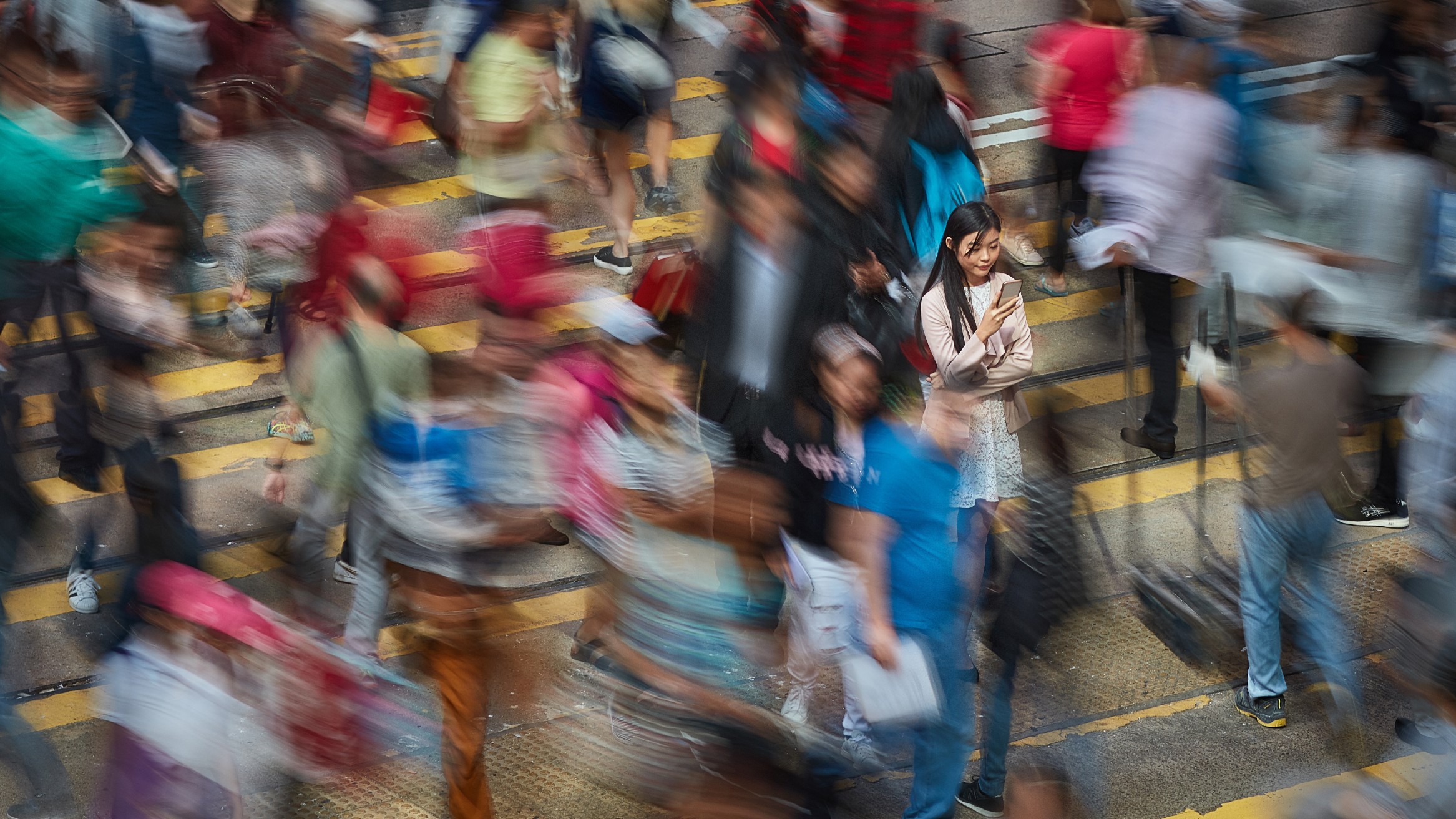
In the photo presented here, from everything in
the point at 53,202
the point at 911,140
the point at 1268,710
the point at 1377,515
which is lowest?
the point at 1377,515

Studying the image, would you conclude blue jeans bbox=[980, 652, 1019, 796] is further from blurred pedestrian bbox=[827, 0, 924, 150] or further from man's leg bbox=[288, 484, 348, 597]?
blurred pedestrian bbox=[827, 0, 924, 150]

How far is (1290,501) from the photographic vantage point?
5.69 m

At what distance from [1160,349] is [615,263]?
139 inches

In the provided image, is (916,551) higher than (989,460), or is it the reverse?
(916,551)

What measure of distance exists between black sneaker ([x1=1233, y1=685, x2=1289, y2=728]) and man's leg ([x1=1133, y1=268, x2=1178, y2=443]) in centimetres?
204

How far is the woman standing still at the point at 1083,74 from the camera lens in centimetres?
850

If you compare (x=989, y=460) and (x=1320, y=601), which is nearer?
(x=989, y=460)

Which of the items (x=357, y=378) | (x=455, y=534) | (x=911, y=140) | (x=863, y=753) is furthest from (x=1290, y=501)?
(x=357, y=378)

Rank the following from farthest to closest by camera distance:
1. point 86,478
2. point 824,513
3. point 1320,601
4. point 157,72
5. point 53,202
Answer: point 157,72, point 86,478, point 53,202, point 824,513, point 1320,601

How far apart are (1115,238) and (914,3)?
243 centimetres

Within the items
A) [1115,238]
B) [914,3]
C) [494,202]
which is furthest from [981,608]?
[914,3]

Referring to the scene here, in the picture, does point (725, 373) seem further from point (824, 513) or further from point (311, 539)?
point (311, 539)

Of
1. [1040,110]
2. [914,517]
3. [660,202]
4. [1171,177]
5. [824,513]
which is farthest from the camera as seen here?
[1040,110]

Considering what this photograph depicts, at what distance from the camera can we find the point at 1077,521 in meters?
7.43
